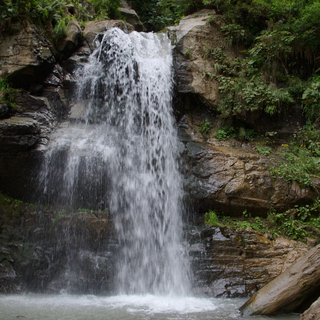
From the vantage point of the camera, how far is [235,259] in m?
5.71

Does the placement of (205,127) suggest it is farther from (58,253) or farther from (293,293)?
(58,253)

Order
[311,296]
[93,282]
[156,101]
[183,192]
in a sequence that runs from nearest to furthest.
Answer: [311,296]
[93,282]
[183,192]
[156,101]

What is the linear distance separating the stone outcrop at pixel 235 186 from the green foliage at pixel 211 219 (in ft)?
0.54

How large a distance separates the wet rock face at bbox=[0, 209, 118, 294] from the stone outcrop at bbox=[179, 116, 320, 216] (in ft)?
8.89

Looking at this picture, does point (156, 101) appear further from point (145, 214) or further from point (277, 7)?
point (277, 7)

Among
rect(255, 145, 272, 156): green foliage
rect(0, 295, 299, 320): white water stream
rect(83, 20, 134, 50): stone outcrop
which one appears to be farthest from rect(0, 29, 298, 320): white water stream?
rect(255, 145, 272, 156): green foliage

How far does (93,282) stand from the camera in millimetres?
5355

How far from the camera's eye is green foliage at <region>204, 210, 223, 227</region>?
248 inches

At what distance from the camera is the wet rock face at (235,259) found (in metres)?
5.40

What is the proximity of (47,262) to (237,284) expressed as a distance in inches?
173

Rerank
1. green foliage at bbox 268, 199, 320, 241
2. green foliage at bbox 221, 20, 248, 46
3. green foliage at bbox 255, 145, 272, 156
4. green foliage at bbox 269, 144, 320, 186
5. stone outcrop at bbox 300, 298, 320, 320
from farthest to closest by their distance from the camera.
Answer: green foliage at bbox 221, 20, 248, 46
green foliage at bbox 255, 145, 272, 156
green foliage at bbox 269, 144, 320, 186
green foliage at bbox 268, 199, 320, 241
stone outcrop at bbox 300, 298, 320, 320

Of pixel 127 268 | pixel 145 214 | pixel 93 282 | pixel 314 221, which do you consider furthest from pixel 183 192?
pixel 314 221

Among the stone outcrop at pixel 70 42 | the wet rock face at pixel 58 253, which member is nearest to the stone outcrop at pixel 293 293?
the wet rock face at pixel 58 253

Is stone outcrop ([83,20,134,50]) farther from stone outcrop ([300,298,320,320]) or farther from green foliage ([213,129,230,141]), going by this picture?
stone outcrop ([300,298,320,320])
